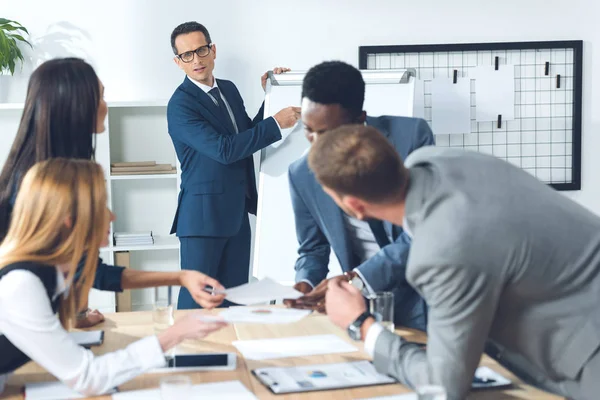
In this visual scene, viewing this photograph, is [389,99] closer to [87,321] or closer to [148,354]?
[87,321]

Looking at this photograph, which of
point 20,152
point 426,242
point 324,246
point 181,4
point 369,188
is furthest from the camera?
point 181,4

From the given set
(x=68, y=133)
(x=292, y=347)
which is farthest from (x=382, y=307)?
(x=68, y=133)

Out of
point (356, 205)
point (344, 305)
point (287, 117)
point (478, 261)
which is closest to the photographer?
point (478, 261)

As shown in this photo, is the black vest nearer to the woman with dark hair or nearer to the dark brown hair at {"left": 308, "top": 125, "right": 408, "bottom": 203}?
the woman with dark hair

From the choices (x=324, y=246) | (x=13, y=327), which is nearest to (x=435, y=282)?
(x=13, y=327)

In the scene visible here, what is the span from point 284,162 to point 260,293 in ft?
5.85

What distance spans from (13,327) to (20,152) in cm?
58

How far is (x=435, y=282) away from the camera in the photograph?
136 cm

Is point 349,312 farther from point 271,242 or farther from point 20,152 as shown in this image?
point 271,242

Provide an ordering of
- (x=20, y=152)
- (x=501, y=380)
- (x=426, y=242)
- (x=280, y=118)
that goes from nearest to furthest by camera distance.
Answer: (x=426, y=242), (x=501, y=380), (x=20, y=152), (x=280, y=118)

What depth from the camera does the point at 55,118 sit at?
2.01 m

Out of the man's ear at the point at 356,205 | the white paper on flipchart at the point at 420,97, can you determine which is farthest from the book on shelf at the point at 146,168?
the man's ear at the point at 356,205

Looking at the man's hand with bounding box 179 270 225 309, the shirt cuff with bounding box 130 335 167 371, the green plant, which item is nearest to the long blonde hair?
the shirt cuff with bounding box 130 335 167 371

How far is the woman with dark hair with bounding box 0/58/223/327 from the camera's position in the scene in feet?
6.44
